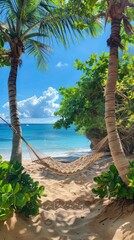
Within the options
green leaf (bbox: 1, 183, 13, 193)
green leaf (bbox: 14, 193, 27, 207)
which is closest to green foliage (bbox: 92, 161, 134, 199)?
green leaf (bbox: 14, 193, 27, 207)

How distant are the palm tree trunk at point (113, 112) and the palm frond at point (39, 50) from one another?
219 centimetres

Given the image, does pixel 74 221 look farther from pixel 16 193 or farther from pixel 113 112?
pixel 113 112

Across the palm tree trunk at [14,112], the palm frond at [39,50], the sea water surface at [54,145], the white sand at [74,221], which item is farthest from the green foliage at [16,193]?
the palm frond at [39,50]

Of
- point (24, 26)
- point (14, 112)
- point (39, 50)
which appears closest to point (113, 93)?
point (14, 112)

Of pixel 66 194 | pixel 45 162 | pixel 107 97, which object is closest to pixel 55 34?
pixel 107 97

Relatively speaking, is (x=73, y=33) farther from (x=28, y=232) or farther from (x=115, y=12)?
(x=28, y=232)

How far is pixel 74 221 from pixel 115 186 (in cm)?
58

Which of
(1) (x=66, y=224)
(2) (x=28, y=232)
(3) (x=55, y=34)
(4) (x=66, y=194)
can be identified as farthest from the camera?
(3) (x=55, y=34)

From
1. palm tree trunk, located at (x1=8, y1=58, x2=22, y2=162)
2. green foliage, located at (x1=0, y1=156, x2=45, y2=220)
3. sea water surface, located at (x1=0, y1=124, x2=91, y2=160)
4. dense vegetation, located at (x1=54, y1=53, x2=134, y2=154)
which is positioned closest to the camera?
green foliage, located at (x1=0, y1=156, x2=45, y2=220)

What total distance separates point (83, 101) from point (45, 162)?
412 centimetres

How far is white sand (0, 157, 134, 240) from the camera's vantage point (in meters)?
2.18

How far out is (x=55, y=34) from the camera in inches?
162

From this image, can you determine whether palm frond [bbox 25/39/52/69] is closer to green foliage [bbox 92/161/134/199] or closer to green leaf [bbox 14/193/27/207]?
green foliage [bbox 92/161/134/199]

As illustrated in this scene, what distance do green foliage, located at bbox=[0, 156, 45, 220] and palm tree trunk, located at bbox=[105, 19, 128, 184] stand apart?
0.81 meters
